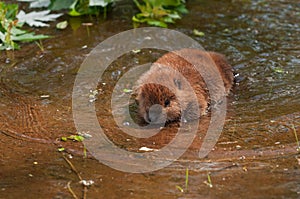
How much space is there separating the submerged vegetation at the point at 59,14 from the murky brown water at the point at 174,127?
152 millimetres

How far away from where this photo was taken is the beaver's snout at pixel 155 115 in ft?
16.3

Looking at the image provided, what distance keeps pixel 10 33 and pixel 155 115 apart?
2.64m

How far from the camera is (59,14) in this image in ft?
25.0

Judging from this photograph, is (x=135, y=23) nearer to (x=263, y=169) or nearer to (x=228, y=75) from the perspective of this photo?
(x=228, y=75)

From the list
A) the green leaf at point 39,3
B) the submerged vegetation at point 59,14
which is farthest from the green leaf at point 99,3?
the green leaf at point 39,3

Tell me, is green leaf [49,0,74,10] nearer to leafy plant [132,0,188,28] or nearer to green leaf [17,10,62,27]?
green leaf [17,10,62,27]

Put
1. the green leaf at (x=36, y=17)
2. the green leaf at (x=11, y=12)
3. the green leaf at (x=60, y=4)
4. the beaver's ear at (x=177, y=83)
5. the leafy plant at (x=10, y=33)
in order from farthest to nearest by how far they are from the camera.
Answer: the green leaf at (x=60, y=4) < the green leaf at (x=36, y=17) < the green leaf at (x=11, y=12) < the leafy plant at (x=10, y=33) < the beaver's ear at (x=177, y=83)

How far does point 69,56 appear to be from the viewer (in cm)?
652

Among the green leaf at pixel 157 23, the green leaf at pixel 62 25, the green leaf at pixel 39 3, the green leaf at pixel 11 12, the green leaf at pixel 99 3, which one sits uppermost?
the green leaf at pixel 99 3

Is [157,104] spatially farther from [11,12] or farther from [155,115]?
[11,12]

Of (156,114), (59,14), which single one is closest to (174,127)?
(156,114)

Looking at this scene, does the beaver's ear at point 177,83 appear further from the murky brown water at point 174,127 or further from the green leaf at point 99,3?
the green leaf at point 99,3

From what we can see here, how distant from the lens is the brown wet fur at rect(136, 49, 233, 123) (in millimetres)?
5047

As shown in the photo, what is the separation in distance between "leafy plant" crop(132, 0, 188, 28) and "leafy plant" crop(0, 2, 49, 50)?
1.35 metres
